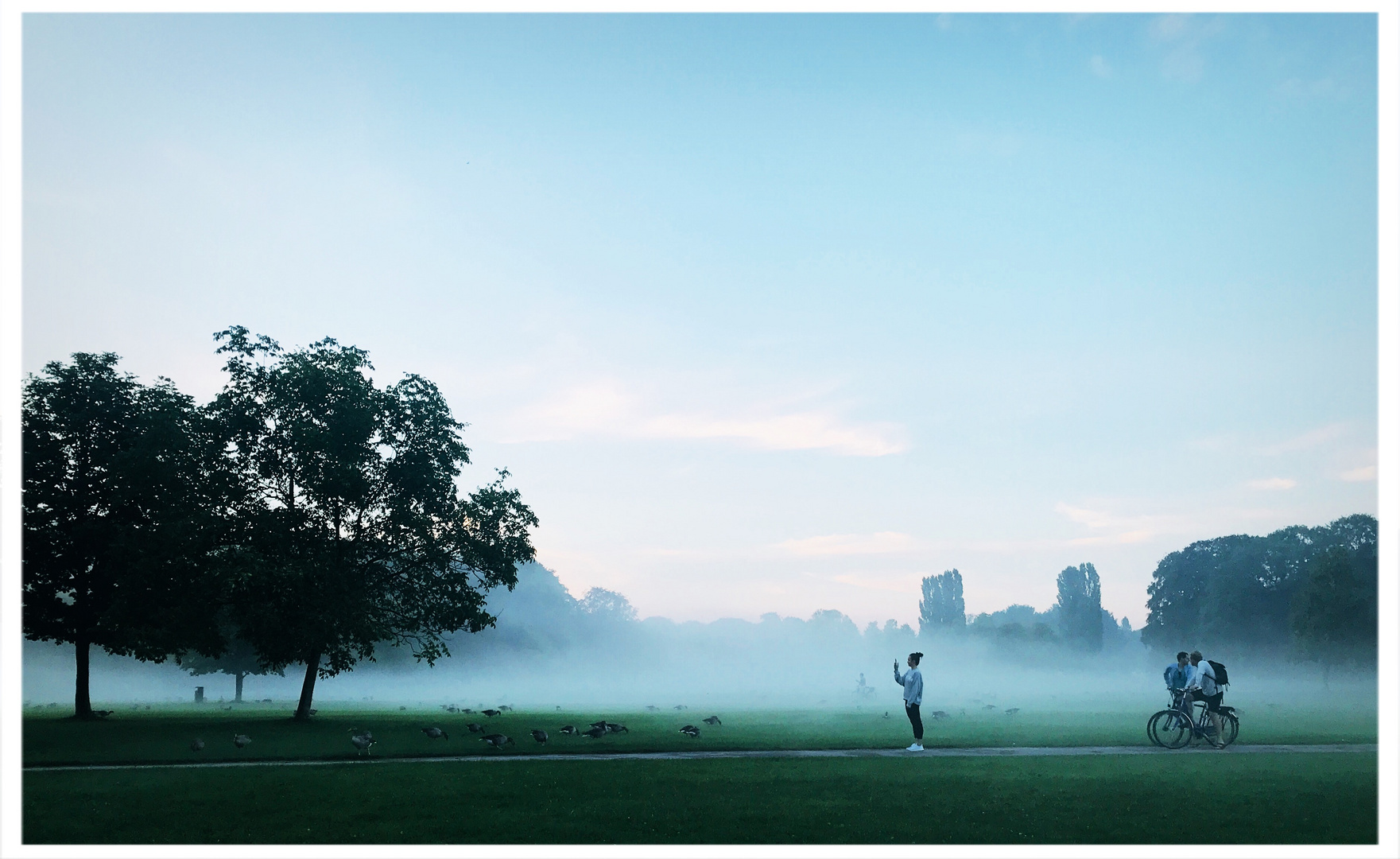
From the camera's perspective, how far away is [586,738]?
95.7ft

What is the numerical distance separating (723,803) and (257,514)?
91.1 feet

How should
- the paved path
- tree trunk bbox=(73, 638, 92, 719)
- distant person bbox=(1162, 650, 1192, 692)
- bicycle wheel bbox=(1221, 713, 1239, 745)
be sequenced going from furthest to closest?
tree trunk bbox=(73, 638, 92, 719)
distant person bbox=(1162, 650, 1192, 692)
bicycle wheel bbox=(1221, 713, 1239, 745)
the paved path

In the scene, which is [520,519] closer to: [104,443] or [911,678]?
[104,443]

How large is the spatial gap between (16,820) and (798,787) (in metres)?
12.9

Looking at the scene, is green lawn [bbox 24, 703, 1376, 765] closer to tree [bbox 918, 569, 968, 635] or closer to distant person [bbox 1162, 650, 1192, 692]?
distant person [bbox 1162, 650, 1192, 692]

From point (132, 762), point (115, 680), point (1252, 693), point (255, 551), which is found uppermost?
point (255, 551)

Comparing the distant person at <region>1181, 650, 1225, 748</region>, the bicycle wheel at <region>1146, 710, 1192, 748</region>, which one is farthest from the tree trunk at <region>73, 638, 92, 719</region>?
the distant person at <region>1181, 650, 1225, 748</region>

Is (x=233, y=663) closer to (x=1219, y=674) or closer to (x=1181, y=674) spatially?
(x=1181, y=674)

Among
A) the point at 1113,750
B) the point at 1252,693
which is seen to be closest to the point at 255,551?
the point at 1113,750

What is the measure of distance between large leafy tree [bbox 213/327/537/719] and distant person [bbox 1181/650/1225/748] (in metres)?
24.7

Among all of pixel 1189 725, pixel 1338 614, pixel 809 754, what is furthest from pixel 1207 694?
pixel 1338 614

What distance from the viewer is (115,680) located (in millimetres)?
134875

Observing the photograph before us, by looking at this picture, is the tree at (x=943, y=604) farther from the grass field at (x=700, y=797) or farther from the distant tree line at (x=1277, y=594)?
the grass field at (x=700, y=797)

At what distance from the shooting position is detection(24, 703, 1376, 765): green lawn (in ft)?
82.7
